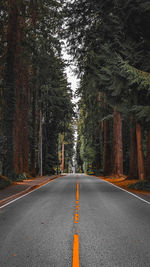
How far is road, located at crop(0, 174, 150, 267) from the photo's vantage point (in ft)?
15.3

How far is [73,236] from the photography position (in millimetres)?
6129

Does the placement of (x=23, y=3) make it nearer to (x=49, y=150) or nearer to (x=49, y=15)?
(x=49, y=15)

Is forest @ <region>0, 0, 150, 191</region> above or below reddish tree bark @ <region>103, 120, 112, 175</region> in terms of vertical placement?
above

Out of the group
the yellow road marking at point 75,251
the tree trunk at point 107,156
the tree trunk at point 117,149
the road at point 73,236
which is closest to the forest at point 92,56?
the tree trunk at point 117,149

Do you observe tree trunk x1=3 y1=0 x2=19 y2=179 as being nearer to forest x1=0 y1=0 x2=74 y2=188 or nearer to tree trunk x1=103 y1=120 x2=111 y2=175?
forest x1=0 y1=0 x2=74 y2=188

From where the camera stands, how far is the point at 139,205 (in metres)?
10.9

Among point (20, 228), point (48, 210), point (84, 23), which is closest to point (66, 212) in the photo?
point (48, 210)

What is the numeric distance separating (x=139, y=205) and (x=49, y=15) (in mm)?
16706

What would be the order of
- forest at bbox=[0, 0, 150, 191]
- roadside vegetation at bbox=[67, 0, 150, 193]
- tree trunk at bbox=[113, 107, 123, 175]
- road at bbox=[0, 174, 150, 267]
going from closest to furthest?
1. road at bbox=[0, 174, 150, 267]
2. roadside vegetation at bbox=[67, 0, 150, 193]
3. forest at bbox=[0, 0, 150, 191]
4. tree trunk at bbox=[113, 107, 123, 175]

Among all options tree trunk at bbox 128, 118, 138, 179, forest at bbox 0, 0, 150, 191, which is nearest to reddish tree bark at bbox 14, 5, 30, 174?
forest at bbox 0, 0, 150, 191

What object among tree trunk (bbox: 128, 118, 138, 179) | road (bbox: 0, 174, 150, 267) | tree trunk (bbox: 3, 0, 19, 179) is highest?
tree trunk (bbox: 3, 0, 19, 179)

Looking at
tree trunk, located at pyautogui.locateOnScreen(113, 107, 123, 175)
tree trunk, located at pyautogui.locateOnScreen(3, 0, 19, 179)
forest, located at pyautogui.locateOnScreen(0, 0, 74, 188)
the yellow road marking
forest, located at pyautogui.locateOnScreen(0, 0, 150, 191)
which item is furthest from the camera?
tree trunk, located at pyautogui.locateOnScreen(113, 107, 123, 175)

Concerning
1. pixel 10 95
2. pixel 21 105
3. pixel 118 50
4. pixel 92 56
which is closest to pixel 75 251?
pixel 118 50

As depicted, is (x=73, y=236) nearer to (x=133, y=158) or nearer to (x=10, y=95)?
(x=133, y=158)
